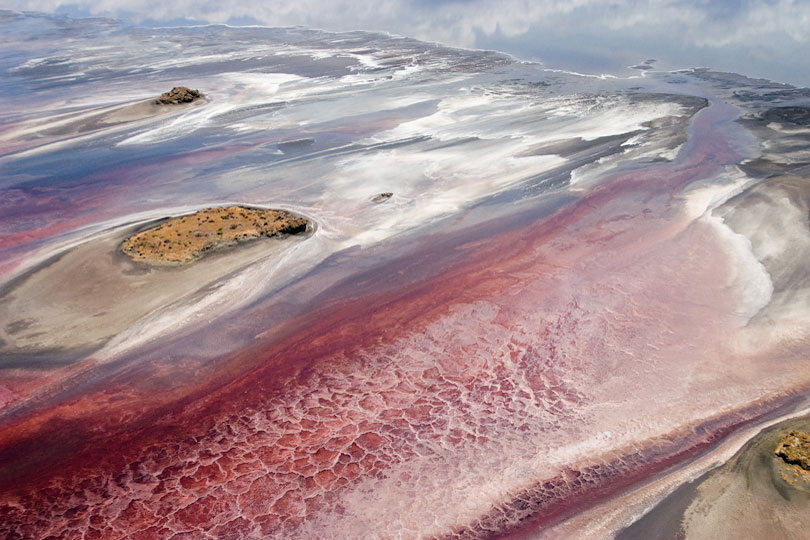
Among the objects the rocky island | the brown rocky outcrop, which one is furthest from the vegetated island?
the rocky island

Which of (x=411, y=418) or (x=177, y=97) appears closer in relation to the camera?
(x=411, y=418)

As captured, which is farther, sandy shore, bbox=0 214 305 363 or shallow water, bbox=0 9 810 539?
sandy shore, bbox=0 214 305 363

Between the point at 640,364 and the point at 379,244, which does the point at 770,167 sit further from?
the point at 379,244

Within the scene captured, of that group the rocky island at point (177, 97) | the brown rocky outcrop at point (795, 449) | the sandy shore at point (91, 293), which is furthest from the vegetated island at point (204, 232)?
the rocky island at point (177, 97)

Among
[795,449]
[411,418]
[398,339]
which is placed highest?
[795,449]

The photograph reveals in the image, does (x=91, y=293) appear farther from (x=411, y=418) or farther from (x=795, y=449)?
(x=795, y=449)

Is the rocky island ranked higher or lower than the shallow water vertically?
higher

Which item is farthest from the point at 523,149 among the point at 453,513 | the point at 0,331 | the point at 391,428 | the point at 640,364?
the point at 0,331

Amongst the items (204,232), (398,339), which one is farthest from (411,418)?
(204,232)

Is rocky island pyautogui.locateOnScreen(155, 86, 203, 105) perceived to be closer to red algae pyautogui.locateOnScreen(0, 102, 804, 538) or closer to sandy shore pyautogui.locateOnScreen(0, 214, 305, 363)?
sandy shore pyautogui.locateOnScreen(0, 214, 305, 363)
